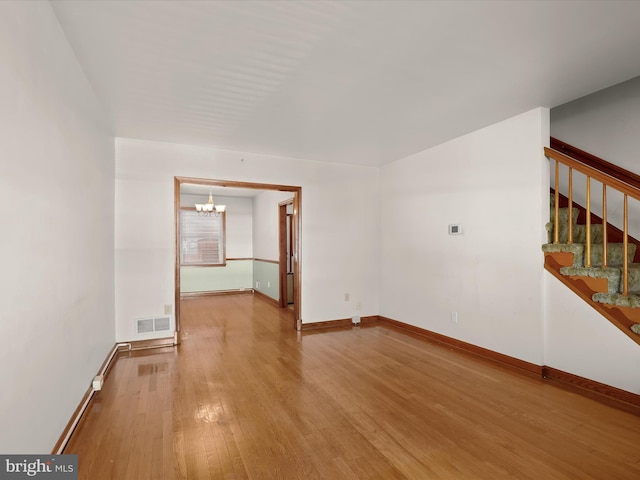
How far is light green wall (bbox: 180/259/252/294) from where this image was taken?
7840mm

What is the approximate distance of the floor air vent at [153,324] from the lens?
13.3 ft

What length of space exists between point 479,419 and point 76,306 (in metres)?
2.99

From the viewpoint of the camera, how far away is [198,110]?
317 cm

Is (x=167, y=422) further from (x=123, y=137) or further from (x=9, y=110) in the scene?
(x=123, y=137)

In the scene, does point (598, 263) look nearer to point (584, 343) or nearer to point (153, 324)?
point (584, 343)

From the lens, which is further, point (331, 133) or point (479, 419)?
point (331, 133)

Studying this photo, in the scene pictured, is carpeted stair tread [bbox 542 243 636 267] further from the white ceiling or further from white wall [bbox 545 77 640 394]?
the white ceiling

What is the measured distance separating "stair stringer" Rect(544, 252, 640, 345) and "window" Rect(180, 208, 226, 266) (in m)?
6.93

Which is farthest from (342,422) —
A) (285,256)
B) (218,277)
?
(218,277)

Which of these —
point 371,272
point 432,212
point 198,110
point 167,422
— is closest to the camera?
point 167,422

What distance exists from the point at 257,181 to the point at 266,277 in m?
3.30

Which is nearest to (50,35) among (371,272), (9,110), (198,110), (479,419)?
(9,110)

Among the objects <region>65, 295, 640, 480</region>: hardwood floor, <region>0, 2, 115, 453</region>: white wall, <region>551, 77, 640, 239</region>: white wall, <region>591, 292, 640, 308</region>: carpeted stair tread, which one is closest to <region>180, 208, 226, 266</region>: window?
<region>65, 295, 640, 480</region>: hardwood floor

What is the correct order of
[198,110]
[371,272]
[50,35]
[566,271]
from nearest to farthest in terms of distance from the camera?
[50,35] → [566,271] → [198,110] → [371,272]
